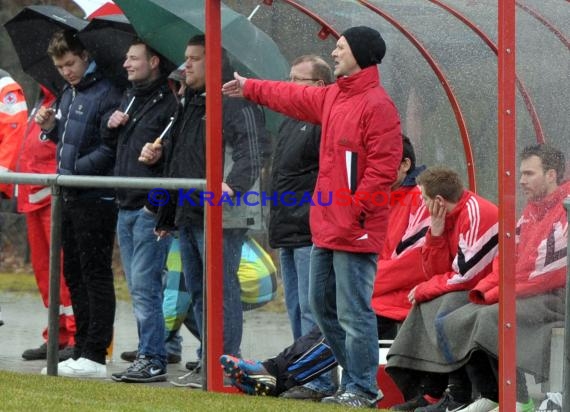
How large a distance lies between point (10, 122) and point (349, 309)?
3452 millimetres

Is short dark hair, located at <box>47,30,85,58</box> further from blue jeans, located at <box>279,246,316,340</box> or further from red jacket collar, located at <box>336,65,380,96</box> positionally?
red jacket collar, located at <box>336,65,380,96</box>

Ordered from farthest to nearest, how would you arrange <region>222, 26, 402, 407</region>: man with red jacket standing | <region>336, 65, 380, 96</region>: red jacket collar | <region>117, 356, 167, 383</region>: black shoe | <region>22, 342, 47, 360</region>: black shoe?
<region>22, 342, 47, 360</region>: black shoe < <region>117, 356, 167, 383</region>: black shoe < <region>336, 65, 380, 96</region>: red jacket collar < <region>222, 26, 402, 407</region>: man with red jacket standing

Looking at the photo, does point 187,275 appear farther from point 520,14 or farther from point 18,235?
point 18,235

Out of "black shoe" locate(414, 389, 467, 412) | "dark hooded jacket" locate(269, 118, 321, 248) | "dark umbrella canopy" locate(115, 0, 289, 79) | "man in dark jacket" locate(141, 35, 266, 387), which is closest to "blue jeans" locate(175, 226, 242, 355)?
"man in dark jacket" locate(141, 35, 266, 387)

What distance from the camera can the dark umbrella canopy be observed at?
8062 mm

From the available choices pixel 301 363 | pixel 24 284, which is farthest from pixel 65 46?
pixel 24 284

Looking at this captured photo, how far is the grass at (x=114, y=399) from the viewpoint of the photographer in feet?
23.2

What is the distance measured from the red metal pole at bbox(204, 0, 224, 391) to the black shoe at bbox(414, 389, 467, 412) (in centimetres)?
119

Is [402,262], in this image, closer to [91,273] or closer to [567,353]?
[91,273]

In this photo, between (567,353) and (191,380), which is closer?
(567,353)

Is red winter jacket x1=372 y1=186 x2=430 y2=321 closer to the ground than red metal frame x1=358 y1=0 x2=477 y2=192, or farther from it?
closer to the ground

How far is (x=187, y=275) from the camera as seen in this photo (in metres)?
8.46

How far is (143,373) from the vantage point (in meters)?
8.89

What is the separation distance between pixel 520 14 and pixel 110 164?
3500mm
